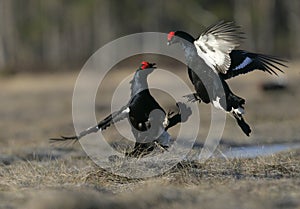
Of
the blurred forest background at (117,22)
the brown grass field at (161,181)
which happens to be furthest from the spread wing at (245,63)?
the blurred forest background at (117,22)

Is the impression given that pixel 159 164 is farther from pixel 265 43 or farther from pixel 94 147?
pixel 265 43

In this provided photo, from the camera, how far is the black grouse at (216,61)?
7566mm

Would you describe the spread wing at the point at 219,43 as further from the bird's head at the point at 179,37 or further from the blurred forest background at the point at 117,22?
the blurred forest background at the point at 117,22

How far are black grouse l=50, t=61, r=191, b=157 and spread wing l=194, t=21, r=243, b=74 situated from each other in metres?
0.61

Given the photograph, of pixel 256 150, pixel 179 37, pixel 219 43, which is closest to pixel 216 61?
pixel 219 43

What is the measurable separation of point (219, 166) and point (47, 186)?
6.54 feet

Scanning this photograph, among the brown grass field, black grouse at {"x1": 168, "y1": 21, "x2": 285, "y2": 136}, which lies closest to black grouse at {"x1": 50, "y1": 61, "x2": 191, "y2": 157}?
black grouse at {"x1": 168, "y1": 21, "x2": 285, "y2": 136}

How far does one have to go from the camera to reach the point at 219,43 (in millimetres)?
7598

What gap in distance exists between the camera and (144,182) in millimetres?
6820

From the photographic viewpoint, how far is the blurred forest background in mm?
47094

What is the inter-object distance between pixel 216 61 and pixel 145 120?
1.06m

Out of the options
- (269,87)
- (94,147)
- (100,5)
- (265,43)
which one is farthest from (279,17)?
(94,147)

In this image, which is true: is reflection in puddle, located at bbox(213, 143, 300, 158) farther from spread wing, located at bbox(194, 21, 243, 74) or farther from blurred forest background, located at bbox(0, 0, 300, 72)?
blurred forest background, located at bbox(0, 0, 300, 72)

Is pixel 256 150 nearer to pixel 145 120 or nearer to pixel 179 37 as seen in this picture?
pixel 145 120
